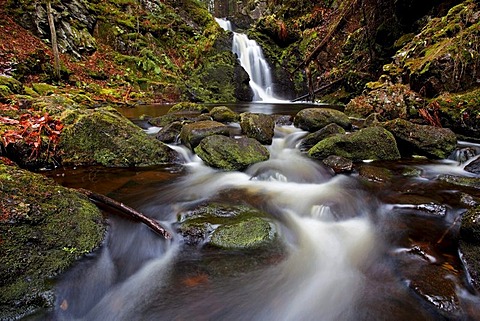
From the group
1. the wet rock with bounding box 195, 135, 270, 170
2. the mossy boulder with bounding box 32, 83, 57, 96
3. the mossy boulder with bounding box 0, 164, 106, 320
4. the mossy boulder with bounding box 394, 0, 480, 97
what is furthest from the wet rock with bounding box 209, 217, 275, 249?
the mossy boulder with bounding box 32, 83, 57, 96

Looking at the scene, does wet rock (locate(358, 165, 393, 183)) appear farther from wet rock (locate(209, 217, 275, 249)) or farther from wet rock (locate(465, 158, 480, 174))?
wet rock (locate(209, 217, 275, 249))

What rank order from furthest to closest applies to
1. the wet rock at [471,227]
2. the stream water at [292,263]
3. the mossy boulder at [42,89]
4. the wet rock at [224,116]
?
the mossy boulder at [42,89] → the wet rock at [224,116] → the wet rock at [471,227] → the stream water at [292,263]

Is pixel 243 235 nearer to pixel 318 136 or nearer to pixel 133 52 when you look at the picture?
pixel 318 136

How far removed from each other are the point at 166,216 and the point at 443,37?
9.33m

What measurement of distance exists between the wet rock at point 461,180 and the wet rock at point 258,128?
3.35m

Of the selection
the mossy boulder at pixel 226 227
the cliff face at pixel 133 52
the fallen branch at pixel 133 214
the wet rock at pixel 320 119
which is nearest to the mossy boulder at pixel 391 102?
the wet rock at pixel 320 119

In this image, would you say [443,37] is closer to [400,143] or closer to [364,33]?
[400,143]

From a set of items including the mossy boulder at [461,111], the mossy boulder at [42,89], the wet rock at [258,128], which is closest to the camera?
the mossy boulder at [461,111]

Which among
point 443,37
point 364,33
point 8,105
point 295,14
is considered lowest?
point 8,105

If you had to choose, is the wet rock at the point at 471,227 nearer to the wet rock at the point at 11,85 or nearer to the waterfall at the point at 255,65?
the wet rock at the point at 11,85

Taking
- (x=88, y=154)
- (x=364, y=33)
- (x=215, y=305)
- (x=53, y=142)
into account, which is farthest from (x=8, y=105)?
(x=364, y=33)

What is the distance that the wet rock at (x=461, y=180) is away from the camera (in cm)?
396

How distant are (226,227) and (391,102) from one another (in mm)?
6940

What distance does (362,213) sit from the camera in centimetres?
358
